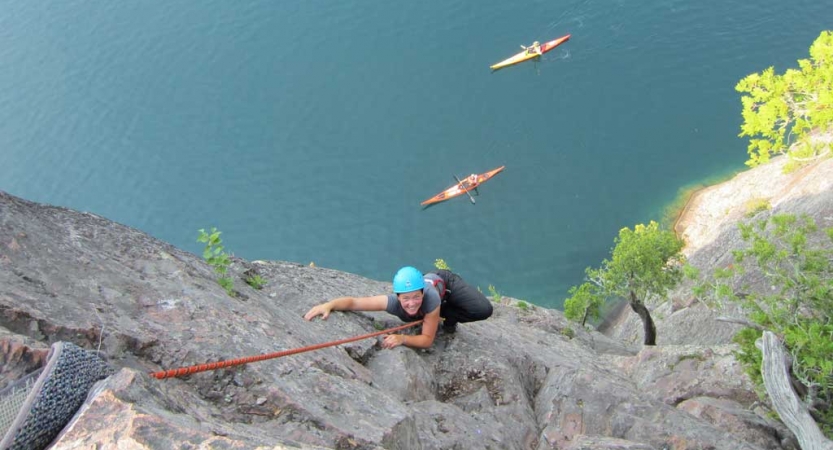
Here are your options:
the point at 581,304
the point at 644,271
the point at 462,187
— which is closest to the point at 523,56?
the point at 462,187

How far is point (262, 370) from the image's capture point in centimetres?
686

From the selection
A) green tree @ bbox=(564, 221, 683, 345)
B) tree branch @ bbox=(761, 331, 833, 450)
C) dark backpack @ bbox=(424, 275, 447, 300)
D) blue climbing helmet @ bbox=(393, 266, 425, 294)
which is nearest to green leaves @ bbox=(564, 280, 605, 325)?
green tree @ bbox=(564, 221, 683, 345)

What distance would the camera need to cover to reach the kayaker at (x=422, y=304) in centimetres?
908

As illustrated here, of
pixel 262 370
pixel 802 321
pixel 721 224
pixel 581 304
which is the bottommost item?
pixel 581 304

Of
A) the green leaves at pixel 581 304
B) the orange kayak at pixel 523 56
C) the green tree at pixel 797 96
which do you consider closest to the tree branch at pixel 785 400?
the green tree at pixel 797 96

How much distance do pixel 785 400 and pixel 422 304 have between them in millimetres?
6252

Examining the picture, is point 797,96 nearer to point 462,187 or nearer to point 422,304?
point 462,187

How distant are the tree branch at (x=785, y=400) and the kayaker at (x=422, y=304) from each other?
498cm

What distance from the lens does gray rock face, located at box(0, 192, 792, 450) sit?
5070 mm

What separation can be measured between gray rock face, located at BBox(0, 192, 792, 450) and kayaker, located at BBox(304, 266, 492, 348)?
244mm

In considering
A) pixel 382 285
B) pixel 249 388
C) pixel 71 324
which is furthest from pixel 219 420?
pixel 382 285

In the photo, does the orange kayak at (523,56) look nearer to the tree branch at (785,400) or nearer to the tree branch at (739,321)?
the tree branch at (739,321)

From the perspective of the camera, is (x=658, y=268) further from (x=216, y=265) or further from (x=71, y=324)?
(x=71, y=324)

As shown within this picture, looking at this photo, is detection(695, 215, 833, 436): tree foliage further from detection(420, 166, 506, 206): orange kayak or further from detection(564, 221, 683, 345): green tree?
detection(420, 166, 506, 206): orange kayak
